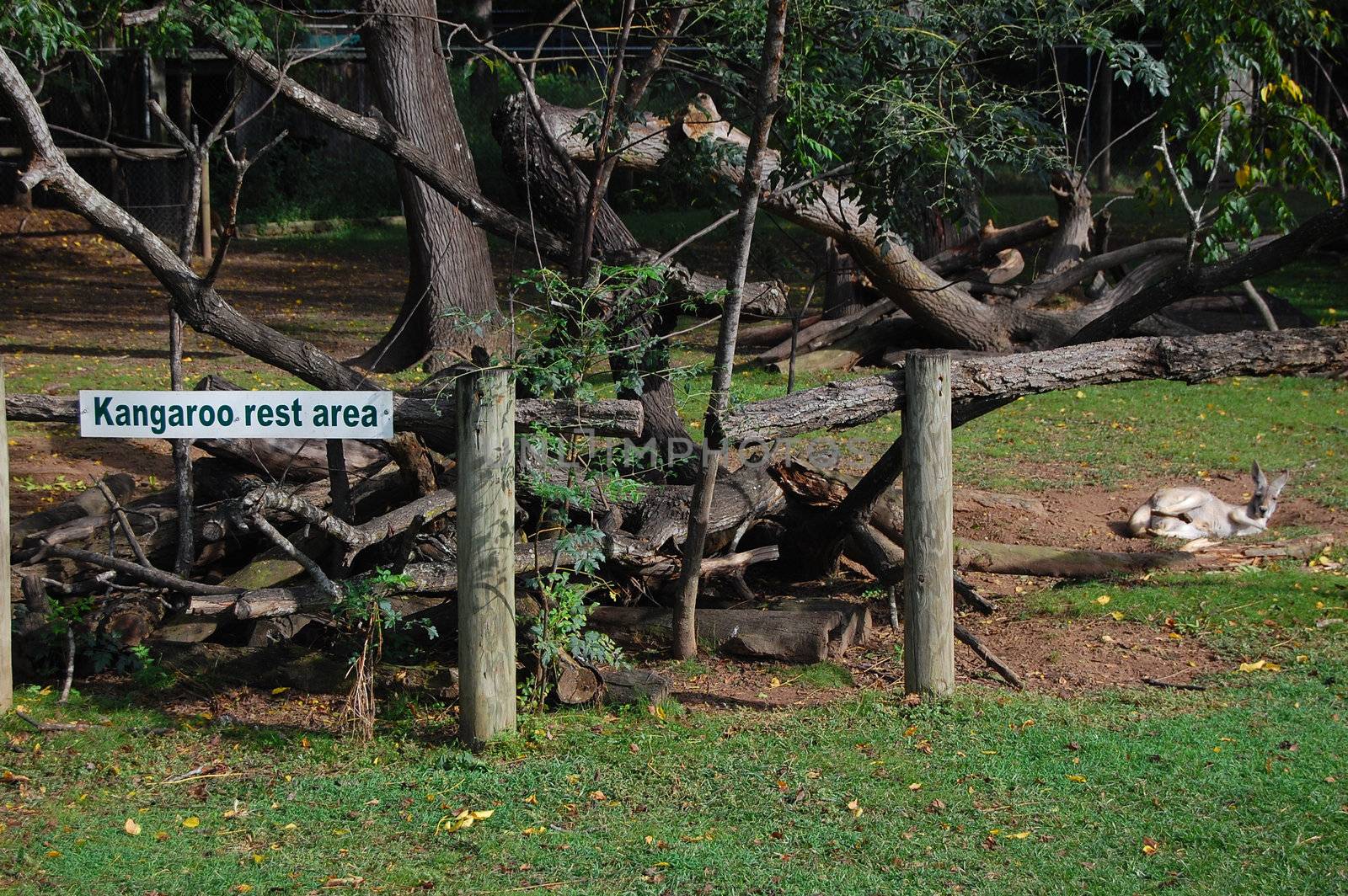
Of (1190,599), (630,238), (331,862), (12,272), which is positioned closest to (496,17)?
(12,272)

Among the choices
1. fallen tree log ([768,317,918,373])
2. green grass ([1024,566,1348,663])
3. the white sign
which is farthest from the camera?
fallen tree log ([768,317,918,373])

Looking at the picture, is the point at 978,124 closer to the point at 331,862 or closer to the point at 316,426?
the point at 316,426

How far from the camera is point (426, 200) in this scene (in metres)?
12.1

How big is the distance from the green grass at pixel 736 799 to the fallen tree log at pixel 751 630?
0.54m

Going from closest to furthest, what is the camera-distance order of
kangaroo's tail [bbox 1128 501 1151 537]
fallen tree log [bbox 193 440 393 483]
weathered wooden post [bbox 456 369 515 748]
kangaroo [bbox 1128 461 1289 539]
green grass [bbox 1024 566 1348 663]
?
1. weathered wooden post [bbox 456 369 515 748]
2. green grass [bbox 1024 566 1348 663]
3. fallen tree log [bbox 193 440 393 483]
4. kangaroo [bbox 1128 461 1289 539]
5. kangaroo's tail [bbox 1128 501 1151 537]

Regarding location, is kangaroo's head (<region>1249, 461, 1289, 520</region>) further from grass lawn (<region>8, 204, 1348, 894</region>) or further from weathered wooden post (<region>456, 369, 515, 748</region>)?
weathered wooden post (<region>456, 369, 515, 748</region>)

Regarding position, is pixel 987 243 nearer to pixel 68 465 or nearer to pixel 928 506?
pixel 928 506

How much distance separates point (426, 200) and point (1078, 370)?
7.82 metres

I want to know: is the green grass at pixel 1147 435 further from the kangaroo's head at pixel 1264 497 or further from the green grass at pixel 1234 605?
the green grass at pixel 1234 605

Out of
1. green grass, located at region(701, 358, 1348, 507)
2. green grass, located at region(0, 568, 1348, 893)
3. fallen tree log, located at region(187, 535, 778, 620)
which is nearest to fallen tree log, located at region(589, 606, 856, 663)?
fallen tree log, located at region(187, 535, 778, 620)

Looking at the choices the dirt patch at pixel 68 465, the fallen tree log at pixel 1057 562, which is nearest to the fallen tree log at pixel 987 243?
the fallen tree log at pixel 1057 562

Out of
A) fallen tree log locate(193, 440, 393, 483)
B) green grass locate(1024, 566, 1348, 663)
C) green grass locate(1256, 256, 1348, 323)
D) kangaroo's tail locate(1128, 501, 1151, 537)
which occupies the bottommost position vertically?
green grass locate(1024, 566, 1348, 663)

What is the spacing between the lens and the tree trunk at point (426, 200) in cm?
1149

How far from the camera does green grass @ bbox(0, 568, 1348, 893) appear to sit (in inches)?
→ 156
